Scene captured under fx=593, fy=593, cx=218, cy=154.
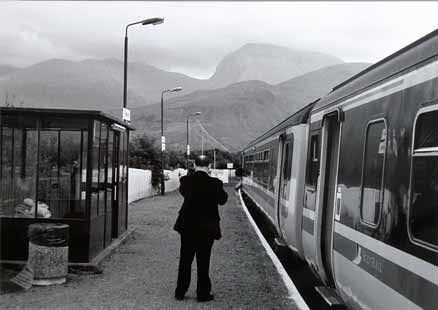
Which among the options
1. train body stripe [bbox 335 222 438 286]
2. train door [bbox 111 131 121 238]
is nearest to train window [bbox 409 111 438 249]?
train body stripe [bbox 335 222 438 286]

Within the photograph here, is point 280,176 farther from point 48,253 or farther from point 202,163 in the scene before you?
point 48,253

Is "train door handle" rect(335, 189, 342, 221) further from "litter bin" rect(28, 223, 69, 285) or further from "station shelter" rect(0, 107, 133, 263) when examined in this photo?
"station shelter" rect(0, 107, 133, 263)

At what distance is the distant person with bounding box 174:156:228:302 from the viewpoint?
306 inches

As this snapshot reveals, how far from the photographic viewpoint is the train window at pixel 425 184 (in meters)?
3.96

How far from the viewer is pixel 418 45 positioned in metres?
4.80

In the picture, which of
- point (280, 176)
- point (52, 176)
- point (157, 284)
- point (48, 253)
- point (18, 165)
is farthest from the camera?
point (280, 176)

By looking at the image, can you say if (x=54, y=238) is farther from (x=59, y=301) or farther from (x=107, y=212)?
(x=107, y=212)

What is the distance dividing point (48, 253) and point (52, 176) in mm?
2092

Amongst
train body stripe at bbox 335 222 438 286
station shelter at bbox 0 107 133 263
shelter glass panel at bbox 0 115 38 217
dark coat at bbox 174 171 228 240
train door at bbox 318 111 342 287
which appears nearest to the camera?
train body stripe at bbox 335 222 438 286

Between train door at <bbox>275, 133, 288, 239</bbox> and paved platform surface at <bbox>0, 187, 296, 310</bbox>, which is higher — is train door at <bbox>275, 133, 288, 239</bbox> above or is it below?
above

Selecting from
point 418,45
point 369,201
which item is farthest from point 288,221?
point 418,45

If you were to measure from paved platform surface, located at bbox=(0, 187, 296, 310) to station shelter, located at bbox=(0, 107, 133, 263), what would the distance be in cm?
88

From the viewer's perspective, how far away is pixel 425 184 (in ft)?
13.5

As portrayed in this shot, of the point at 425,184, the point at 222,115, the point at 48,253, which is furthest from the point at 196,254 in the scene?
the point at 222,115
